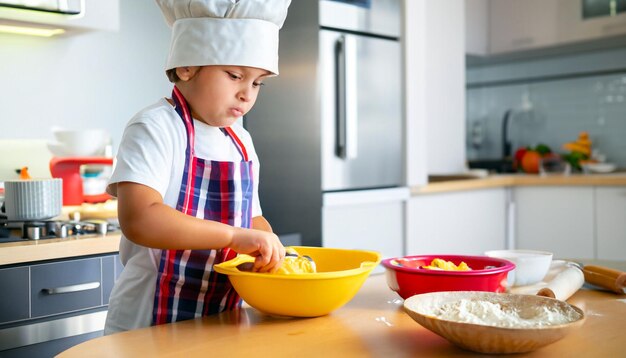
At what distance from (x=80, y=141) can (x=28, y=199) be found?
0.44 meters

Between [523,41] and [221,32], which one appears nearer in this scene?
[221,32]

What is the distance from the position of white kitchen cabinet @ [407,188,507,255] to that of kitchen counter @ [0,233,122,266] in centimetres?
159

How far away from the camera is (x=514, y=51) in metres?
4.08

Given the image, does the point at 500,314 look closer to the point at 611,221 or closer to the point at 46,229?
the point at 46,229

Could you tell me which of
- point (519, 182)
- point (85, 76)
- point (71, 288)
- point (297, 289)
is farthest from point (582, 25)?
point (297, 289)

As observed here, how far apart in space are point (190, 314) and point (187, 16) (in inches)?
20.5

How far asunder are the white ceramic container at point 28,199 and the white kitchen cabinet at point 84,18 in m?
0.52

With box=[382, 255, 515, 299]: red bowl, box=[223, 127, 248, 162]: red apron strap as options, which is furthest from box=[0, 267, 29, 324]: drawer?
box=[382, 255, 515, 299]: red bowl

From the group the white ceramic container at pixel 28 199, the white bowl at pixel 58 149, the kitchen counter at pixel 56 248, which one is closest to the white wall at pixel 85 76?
the white bowl at pixel 58 149

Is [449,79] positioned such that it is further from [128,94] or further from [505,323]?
Result: [505,323]

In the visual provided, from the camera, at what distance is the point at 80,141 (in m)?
2.43

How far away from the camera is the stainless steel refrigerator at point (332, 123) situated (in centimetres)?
261

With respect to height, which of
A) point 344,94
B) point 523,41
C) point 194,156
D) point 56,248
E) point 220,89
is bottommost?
point 56,248

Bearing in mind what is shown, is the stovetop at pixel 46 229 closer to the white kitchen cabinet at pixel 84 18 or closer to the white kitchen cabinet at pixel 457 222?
the white kitchen cabinet at pixel 84 18
